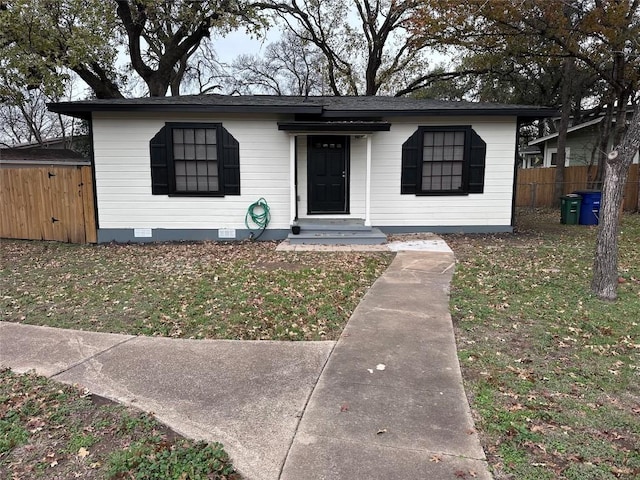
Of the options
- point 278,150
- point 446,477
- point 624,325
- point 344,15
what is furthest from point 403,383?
point 344,15

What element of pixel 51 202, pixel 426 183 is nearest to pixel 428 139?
pixel 426 183

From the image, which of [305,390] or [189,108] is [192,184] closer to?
[189,108]

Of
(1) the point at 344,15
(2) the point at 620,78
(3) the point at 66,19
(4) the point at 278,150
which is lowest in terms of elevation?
(4) the point at 278,150

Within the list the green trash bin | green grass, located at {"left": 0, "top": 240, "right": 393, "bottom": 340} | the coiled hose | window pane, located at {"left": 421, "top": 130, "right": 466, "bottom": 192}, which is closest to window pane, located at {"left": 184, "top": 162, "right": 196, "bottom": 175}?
the coiled hose

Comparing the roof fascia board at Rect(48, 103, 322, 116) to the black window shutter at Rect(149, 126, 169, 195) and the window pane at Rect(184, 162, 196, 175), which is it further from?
the window pane at Rect(184, 162, 196, 175)

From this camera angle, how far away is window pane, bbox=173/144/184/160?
31.9ft

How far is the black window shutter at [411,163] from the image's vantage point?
398 inches

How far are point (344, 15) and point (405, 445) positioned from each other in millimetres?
22331

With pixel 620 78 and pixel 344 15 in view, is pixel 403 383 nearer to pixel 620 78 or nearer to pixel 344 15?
pixel 620 78

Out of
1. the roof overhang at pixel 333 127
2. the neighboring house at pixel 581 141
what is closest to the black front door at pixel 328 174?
the roof overhang at pixel 333 127

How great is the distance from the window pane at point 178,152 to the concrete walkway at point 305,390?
5.84 metres

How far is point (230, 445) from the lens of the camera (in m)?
2.50

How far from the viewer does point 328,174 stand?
10.3 meters

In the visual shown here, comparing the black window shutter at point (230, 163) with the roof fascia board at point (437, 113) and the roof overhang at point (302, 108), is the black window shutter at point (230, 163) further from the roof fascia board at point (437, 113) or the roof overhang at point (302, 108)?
the roof fascia board at point (437, 113)
